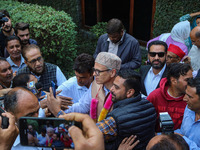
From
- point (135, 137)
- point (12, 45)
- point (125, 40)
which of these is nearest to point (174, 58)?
point (125, 40)

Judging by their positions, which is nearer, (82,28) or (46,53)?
(46,53)

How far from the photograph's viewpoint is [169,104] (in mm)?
2752

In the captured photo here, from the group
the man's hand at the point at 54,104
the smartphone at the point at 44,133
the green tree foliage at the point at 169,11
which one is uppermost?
the green tree foliage at the point at 169,11

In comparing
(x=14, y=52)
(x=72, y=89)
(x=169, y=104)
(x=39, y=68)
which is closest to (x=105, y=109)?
(x=169, y=104)

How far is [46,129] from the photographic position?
1618mm

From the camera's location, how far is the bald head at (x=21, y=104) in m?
1.92

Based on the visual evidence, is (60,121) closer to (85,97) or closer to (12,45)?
(85,97)

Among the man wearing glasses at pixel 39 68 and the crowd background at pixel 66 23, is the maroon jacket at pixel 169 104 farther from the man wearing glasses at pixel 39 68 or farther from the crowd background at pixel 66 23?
the crowd background at pixel 66 23

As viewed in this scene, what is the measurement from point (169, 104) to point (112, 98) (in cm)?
81

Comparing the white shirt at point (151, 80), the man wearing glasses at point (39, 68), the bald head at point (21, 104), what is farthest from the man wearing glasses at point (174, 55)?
the bald head at point (21, 104)

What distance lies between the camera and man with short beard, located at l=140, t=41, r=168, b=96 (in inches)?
137

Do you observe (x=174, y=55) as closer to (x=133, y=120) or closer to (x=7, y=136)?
(x=133, y=120)

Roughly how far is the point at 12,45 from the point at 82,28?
5530 millimetres

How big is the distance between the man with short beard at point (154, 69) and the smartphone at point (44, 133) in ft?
7.08
